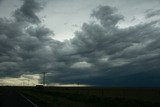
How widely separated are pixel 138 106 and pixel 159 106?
197cm

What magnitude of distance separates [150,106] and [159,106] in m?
0.85

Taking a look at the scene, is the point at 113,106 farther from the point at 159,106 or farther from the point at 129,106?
the point at 159,106

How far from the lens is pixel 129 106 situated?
2988cm

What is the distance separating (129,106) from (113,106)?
1606 millimetres

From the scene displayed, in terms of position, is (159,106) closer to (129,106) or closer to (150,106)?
(150,106)

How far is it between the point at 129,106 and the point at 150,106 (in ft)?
6.89

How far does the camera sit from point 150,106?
28938 mm

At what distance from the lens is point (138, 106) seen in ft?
95.6

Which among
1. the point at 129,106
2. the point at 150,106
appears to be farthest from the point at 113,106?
the point at 150,106

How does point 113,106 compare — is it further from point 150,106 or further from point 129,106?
point 150,106

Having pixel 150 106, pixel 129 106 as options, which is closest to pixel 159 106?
pixel 150 106

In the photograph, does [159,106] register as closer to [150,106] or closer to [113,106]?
[150,106]

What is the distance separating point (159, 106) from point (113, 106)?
4.54 meters
